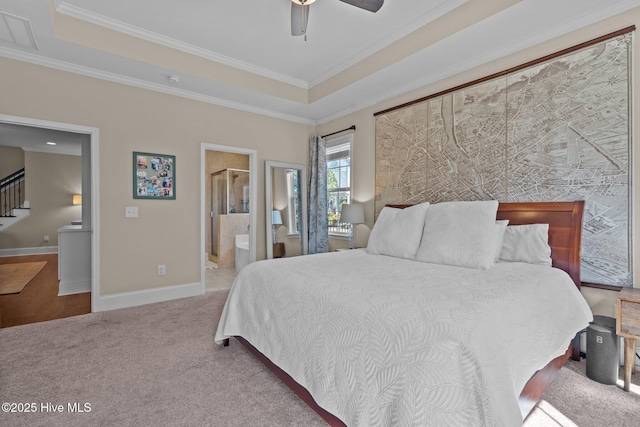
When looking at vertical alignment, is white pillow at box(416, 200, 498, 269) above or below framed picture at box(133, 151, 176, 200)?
below

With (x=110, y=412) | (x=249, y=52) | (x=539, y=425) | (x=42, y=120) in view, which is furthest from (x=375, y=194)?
(x=42, y=120)

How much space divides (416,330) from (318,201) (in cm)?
369

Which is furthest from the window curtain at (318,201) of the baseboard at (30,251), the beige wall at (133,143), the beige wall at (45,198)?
the baseboard at (30,251)

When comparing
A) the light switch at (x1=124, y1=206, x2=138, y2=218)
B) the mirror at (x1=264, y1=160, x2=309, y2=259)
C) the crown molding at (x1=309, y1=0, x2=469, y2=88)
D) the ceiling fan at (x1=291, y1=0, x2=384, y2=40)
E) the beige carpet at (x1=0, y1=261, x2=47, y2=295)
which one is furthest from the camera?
the mirror at (x1=264, y1=160, x2=309, y2=259)

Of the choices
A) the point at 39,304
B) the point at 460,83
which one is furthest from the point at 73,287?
the point at 460,83

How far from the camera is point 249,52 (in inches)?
135

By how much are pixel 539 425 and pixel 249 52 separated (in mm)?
4002

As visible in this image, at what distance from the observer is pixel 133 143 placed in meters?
3.54

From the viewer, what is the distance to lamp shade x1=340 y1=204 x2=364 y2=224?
393cm

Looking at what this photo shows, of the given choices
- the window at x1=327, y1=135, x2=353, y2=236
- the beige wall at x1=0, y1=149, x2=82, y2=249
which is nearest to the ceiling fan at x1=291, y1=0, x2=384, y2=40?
the window at x1=327, y1=135, x2=353, y2=236

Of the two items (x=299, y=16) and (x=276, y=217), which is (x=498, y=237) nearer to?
(x=299, y=16)

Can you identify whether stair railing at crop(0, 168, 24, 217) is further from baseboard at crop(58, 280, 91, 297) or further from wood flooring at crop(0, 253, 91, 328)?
baseboard at crop(58, 280, 91, 297)

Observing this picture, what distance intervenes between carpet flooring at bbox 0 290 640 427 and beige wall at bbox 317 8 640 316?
3.07ft

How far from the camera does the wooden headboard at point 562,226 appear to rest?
2.22m
